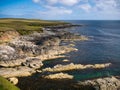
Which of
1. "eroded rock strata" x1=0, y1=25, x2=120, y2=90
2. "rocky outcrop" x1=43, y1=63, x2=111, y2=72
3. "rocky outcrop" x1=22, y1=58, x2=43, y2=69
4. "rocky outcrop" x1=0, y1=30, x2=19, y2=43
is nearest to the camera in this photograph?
"eroded rock strata" x1=0, y1=25, x2=120, y2=90

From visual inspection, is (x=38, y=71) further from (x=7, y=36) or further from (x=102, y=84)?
(x=7, y=36)

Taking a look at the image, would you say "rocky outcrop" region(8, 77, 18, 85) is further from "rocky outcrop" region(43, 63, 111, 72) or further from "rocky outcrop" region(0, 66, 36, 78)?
"rocky outcrop" region(43, 63, 111, 72)

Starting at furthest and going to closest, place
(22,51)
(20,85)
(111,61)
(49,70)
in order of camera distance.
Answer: (22,51) → (111,61) → (49,70) → (20,85)

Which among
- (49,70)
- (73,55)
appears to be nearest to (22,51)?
(73,55)

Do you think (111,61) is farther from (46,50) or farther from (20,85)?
(20,85)

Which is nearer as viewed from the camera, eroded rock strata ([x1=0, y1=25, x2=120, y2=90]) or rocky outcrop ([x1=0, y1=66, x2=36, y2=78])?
eroded rock strata ([x1=0, y1=25, x2=120, y2=90])

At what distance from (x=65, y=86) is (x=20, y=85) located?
12.3 meters

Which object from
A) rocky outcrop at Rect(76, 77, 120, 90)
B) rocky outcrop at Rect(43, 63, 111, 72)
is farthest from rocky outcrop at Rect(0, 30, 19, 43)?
rocky outcrop at Rect(76, 77, 120, 90)

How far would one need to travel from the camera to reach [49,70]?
3307 inches

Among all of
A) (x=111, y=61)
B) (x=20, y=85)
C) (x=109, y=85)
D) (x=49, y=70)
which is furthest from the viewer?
(x=111, y=61)

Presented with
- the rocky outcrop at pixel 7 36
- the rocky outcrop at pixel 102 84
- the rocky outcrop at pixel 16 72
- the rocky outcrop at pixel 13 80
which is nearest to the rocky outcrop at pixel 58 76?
the rocky outcrop at pixel 102 84

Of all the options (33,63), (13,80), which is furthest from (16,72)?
(33,63)

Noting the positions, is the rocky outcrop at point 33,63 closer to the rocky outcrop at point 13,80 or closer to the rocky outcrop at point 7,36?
the rocky outcrop at point 13,80

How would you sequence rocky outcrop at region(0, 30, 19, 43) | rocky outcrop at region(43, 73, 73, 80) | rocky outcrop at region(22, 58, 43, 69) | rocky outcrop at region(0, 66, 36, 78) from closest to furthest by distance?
rocky outcrop at region(43, 73, 73, 80) → rocky outcrop at region(0, 66, 36, 78) → rocky outcrop at region(22, 58, 43, 69) → rocky outcrop at region(0, 30, 19, 43)
